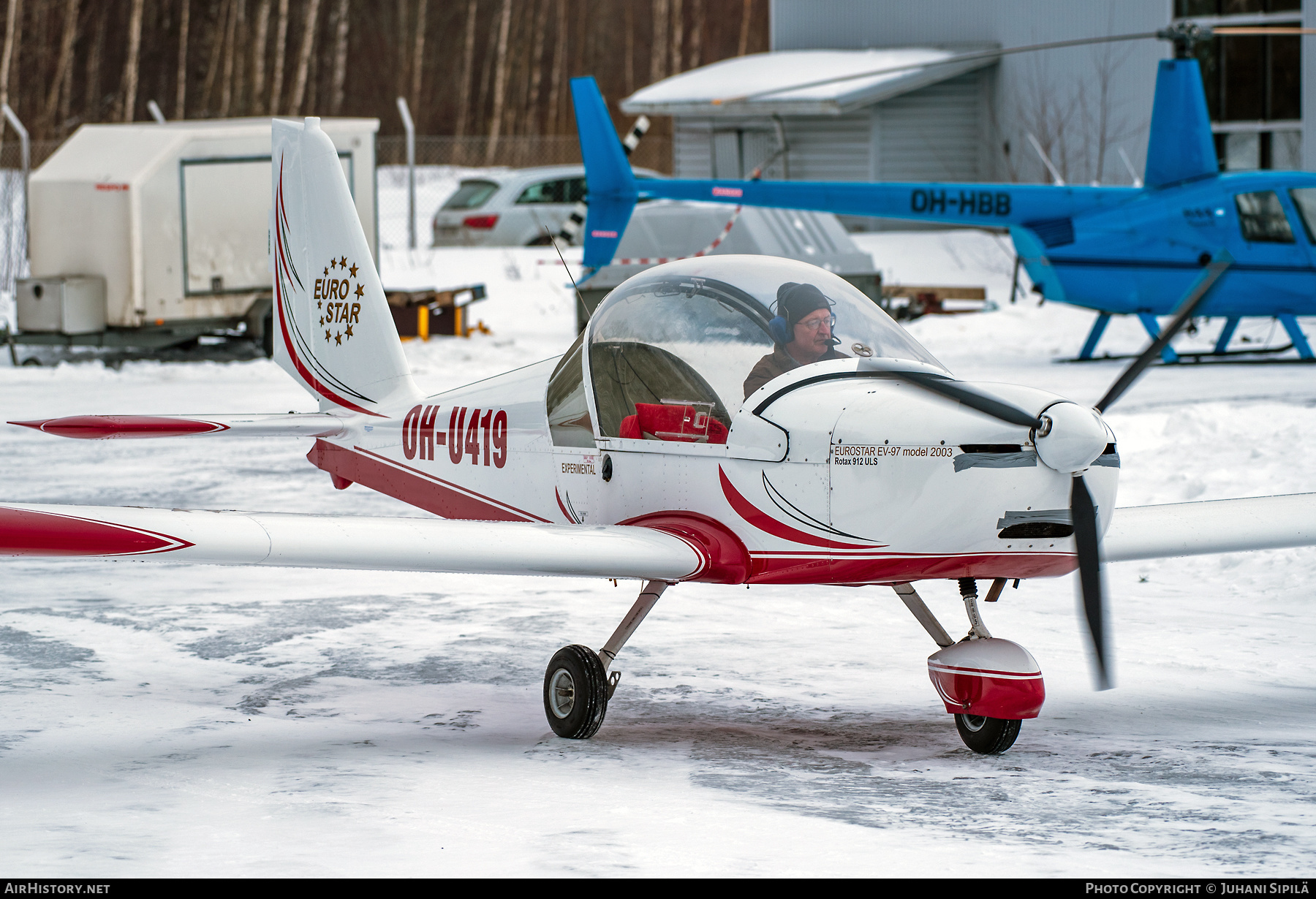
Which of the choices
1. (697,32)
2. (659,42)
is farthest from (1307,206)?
(659,42)

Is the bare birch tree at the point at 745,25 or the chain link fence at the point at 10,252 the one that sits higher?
the bare birch tree at the point at 745,25

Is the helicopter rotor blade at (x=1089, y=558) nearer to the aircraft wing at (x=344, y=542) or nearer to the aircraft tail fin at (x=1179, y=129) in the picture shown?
the aircraft wing at (x=344, y=542)

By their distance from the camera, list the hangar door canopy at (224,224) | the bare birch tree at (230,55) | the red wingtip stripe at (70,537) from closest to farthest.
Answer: the red wingtip stripe at (70,537) → the hangar door canopy at (224,224) → the bare birch tree at (230,55)

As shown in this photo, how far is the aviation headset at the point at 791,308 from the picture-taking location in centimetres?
565

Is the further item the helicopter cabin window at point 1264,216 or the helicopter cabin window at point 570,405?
the helicopter cabin window at point 1264,216

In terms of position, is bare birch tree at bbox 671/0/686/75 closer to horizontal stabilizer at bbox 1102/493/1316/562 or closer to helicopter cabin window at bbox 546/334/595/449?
helicopter cabin window at bbox 546/334/595/449

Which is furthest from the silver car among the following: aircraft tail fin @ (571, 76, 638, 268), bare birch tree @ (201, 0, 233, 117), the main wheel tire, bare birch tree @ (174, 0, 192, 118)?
the main wheel tire

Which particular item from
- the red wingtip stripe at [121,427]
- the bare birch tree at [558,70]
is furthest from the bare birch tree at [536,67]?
the red wingtip stripe at [121,427]

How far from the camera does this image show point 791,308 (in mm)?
5680

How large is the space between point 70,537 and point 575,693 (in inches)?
71.6

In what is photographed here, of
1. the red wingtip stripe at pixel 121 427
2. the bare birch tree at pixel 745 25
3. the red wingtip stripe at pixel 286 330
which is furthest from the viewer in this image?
the bare birch tree at pixel 745 25

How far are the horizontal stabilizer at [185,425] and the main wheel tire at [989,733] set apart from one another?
3.48 metres

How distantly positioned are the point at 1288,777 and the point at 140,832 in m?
3.48

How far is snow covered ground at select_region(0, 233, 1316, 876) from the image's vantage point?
14.2 ft
